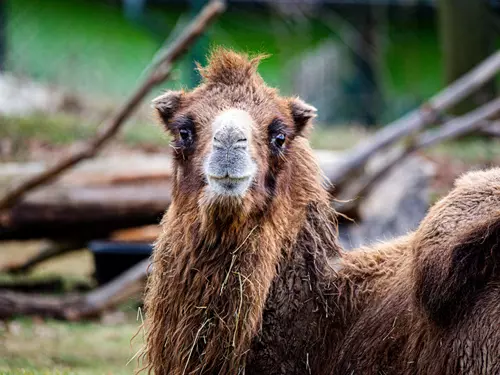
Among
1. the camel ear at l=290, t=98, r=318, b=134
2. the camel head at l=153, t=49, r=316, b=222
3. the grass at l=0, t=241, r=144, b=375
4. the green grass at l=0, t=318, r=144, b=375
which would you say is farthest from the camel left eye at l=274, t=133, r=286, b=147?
the green grass at l=0, t=318, r=144, b=375

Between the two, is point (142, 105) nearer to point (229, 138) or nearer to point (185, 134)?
point (185, 134)

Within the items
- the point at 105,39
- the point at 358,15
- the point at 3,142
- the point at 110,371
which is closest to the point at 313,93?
the point at 358,15

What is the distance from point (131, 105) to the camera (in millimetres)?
10312

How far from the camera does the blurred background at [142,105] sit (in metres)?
11.9

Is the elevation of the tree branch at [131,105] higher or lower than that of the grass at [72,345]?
higher

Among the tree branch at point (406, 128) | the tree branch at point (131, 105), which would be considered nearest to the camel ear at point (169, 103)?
the tree branch at point (131, 105)

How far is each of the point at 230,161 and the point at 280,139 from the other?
67 centimetres

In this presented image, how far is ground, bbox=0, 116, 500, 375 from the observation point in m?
8.98

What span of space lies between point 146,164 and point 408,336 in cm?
818

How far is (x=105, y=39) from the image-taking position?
2639cm

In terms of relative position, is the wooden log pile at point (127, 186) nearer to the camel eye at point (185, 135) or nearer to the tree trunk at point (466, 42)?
the camel eye at point (185, 135)

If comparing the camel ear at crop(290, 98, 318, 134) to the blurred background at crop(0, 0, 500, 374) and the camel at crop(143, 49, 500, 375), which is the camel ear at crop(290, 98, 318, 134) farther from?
the blurred background at crop(0, 0, 500, 374)

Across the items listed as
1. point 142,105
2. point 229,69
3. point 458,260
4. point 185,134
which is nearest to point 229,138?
point 185,134

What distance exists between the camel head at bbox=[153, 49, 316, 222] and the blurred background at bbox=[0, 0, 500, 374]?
83 centimetres
